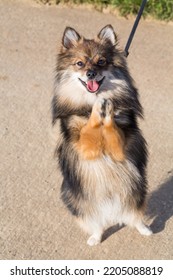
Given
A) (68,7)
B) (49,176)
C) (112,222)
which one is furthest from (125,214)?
(68,7)

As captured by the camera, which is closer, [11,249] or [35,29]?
[11,249]

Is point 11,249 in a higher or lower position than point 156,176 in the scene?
lower

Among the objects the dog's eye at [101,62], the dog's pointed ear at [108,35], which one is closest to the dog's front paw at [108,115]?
the dog's eye at [101,62]

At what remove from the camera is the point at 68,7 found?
698 cm

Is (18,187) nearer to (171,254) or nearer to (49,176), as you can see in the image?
(49,176)

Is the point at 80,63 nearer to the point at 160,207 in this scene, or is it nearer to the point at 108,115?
the point at 108,115

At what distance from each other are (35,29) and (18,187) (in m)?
2.92

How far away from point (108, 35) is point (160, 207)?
5.32ft

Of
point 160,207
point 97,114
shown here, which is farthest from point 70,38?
point 160,207

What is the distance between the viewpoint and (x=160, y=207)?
428cm

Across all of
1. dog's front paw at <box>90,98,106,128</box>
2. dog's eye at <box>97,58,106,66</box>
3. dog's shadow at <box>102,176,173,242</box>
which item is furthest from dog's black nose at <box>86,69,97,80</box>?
dog's shadow at <box>102,176,173,242</box>
